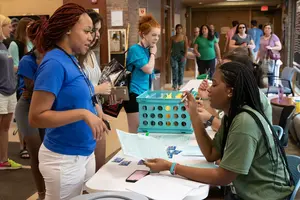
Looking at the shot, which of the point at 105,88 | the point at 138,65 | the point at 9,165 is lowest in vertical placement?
Answer: the point at 9,165

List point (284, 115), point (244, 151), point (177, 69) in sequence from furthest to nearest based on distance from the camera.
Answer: point (177, 69)
point (284, 115)
point (244, 151)

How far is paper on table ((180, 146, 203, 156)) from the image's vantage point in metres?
1.88

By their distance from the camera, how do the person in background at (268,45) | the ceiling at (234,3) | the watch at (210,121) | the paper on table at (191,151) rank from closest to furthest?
the paper on table at (191,151), the watch at (210,121), the person in background at (268,45), the ceiling at (234,3)

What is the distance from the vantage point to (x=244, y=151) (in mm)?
1397

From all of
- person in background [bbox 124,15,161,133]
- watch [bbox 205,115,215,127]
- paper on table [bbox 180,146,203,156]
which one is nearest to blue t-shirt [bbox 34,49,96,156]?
paper on table [bbox 180,146,203,156]

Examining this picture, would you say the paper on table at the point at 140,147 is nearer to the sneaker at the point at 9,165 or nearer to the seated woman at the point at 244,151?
the seated woman at the point at 244,151

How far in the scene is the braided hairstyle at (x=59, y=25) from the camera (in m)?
1.56

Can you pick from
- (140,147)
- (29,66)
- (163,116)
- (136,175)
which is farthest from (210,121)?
(29,66)

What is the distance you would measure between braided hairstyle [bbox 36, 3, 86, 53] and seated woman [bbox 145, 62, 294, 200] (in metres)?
0.69

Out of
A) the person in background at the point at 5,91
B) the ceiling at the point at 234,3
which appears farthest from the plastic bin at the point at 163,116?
the ceiling at the point at 234,3

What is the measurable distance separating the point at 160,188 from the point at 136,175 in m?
0.19

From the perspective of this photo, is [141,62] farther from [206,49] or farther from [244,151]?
[206,49]

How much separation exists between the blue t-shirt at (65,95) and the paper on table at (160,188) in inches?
12.8

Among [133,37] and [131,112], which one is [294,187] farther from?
[133,37]
